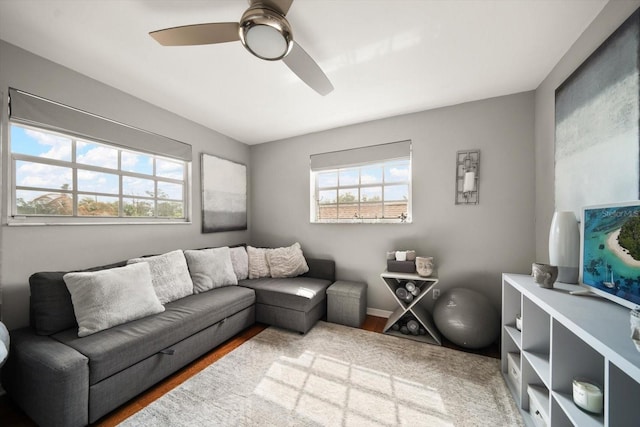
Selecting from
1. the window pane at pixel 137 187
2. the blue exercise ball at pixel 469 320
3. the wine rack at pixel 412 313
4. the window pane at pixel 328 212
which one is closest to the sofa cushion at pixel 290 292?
the wine rack at pixel 412 313

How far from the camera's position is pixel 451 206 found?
98.1 inches

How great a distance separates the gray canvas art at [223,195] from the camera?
3.05 metres

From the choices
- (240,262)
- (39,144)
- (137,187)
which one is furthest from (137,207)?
(240,262)

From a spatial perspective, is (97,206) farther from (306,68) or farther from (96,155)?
(306,68)

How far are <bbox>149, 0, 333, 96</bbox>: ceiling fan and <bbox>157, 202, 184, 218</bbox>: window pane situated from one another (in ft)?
6.16

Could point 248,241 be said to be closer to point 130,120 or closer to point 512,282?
point 130,120

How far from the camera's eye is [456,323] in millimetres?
2070

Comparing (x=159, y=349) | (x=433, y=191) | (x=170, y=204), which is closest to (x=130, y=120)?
(x=170, y=204)

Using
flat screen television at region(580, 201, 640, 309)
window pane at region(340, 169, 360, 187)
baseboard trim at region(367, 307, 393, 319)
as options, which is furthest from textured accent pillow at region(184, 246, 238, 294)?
flat screen television at region(580, 201, 640, 309)

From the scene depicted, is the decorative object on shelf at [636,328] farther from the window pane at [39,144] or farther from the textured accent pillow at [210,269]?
the window pane at [39,144]

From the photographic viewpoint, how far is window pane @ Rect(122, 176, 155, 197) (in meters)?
2.33

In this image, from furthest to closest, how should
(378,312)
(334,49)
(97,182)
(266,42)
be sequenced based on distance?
(378,312) < (97,182) < (334,49) < (266,42)

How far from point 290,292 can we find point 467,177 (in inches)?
89.7

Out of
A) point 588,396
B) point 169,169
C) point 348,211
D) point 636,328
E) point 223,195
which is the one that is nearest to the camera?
point 636,328
